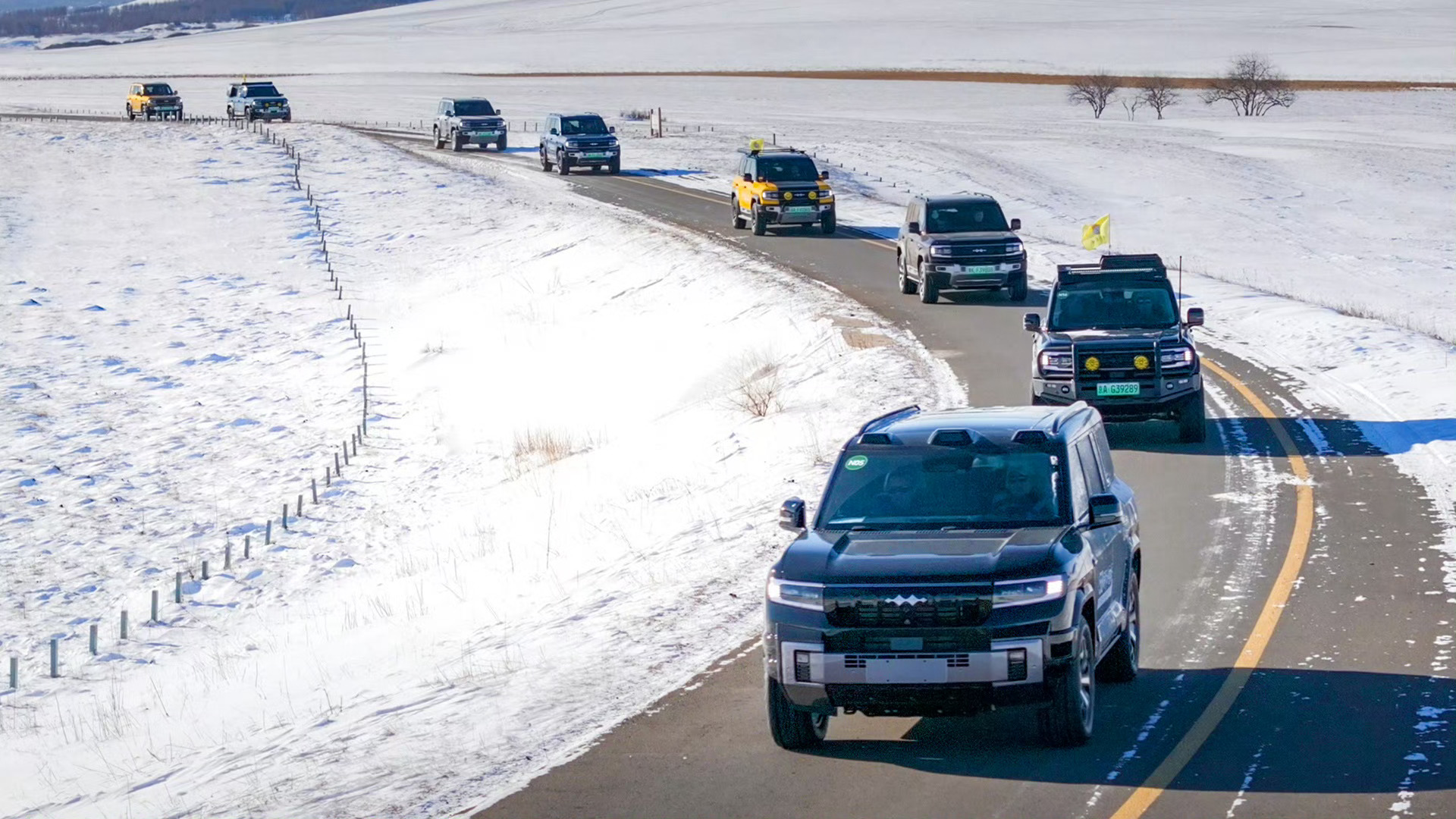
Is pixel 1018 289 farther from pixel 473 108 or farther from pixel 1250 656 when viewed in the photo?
pixel 473 108

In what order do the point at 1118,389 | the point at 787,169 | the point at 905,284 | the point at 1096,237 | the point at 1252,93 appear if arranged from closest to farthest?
the point at 1118,389 < the point at 1096,237 < the point at 905,284 < the point at 787,169 < the point at 1252,93

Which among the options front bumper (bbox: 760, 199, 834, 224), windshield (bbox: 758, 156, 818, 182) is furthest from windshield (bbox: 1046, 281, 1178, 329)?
windshield (bbox: 758, 156, 818, 182)

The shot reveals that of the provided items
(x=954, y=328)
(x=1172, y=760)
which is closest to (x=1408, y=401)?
(x=954, y=328)

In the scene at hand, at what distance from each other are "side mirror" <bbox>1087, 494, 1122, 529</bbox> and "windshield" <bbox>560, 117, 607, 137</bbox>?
4765 centimetres

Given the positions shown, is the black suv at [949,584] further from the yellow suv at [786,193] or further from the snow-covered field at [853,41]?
the snow-covered field at [853,41]

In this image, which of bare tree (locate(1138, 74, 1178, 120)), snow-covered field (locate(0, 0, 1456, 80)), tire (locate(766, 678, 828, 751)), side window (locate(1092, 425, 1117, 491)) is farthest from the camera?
snow-covered field (locate(0, 0, 1456, 80))

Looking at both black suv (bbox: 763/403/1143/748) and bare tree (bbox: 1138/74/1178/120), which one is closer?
black suv (bbox: 763/403/1143/748)

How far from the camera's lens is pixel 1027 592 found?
839 centimetres

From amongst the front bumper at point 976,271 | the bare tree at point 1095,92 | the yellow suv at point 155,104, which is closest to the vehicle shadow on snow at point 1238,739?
the front bumper at point 976,271

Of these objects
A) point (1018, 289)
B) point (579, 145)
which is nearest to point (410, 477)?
point (1018, 289)

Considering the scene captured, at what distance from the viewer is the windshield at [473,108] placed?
2539 inches

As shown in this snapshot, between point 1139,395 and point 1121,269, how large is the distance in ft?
6.23

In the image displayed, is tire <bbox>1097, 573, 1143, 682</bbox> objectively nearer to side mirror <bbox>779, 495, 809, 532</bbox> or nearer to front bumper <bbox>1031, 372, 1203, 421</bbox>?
side mirror <bbox>779, 495, 809, 532</bbox>

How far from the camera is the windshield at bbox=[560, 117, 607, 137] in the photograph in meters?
55.8
